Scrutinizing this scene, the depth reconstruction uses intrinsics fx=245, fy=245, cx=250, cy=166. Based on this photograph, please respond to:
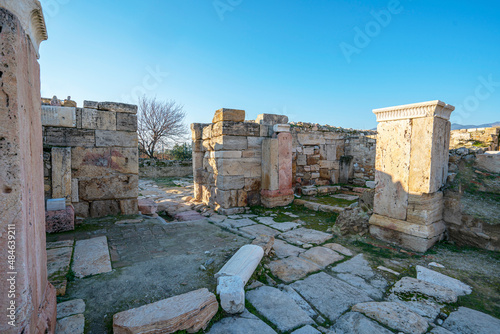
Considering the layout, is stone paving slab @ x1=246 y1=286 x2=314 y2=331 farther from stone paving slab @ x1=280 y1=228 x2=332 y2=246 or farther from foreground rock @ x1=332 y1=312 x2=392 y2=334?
stone paving slab @ x1=280 y1=228 x2=332 y2=246

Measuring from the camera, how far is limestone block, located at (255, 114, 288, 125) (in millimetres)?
6445

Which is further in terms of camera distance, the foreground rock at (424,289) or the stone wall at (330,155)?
the stone wall at (330,155)

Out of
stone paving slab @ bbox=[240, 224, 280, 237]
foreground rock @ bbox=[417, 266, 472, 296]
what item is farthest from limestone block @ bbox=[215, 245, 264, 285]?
foreground rock @ bbox=[417, 266, 472, 296]

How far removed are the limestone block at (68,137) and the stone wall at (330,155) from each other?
5.23 meters

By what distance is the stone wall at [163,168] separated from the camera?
13685mm

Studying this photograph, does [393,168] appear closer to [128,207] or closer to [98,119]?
[128,207]

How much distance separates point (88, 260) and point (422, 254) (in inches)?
174

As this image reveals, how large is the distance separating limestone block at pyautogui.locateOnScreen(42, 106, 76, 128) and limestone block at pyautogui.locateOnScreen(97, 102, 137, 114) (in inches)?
18.8

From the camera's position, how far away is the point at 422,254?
11.3ft

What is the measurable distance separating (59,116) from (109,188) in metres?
1.58

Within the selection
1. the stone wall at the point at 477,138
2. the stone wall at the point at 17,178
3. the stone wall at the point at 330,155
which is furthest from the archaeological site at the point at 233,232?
the stone wall at the point at 477,138

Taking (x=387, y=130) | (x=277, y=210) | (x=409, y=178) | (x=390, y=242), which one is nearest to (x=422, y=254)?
(x=390, y=242)

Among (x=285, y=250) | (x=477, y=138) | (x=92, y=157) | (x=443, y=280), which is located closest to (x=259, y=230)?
(x=285, y=250)

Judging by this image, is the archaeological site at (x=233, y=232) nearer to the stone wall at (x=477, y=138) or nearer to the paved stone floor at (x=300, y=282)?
the paved stone floor at (x=300, y=282)
